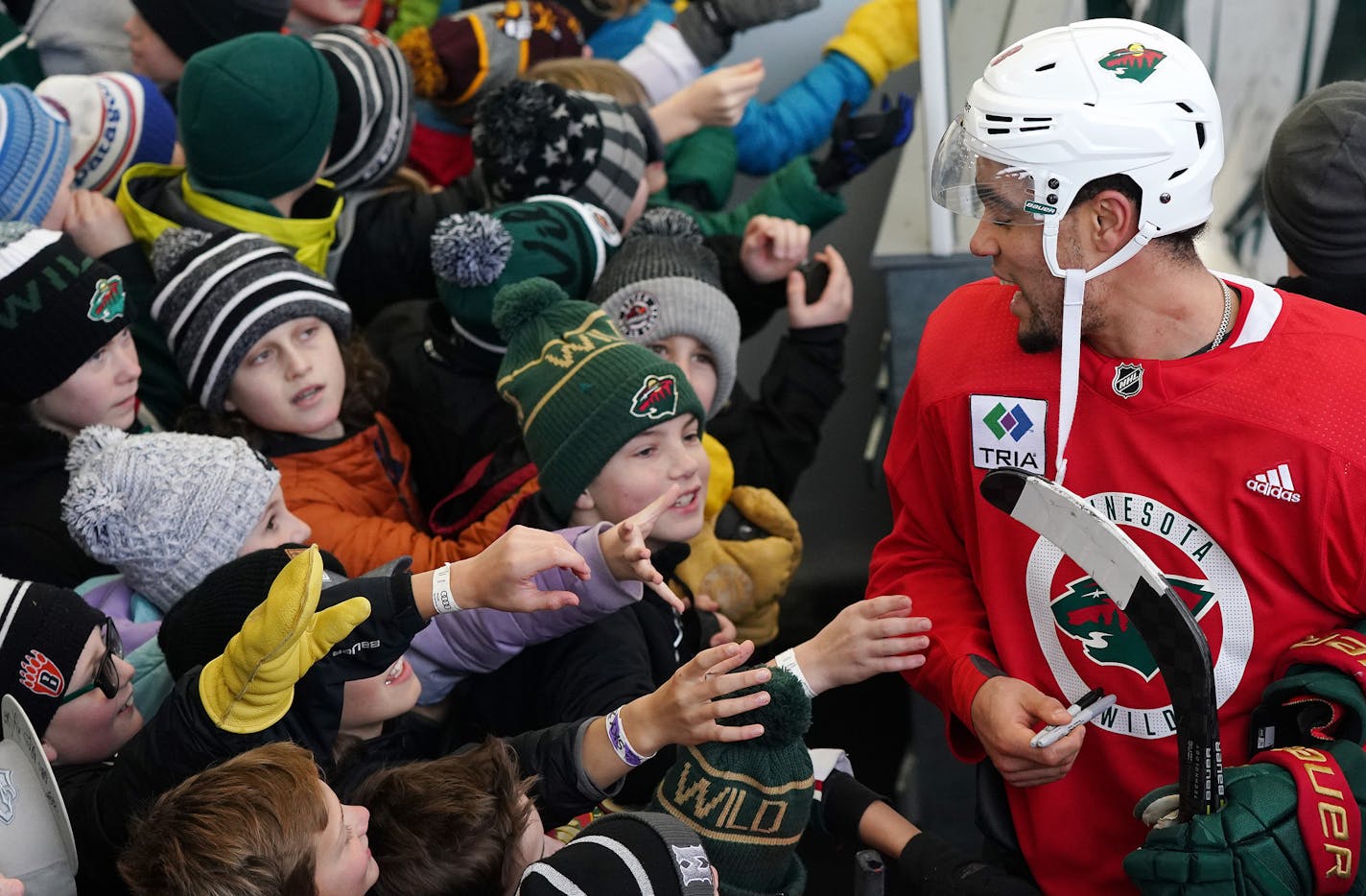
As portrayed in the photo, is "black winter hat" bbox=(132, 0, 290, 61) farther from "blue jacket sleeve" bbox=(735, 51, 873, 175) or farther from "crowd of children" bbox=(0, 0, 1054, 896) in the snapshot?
"blue jacket sleeve" bbox=(735, 51, 873, 175)

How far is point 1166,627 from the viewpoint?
58.5 inches

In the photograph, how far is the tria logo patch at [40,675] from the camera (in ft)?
5.73

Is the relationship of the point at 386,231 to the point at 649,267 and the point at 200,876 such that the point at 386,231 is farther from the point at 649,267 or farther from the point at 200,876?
the point at 200,876

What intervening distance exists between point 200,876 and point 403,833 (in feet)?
0.88

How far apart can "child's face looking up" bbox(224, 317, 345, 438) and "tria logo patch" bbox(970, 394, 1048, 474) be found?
1.24m

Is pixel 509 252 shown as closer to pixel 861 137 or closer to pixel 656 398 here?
pixel 656 398

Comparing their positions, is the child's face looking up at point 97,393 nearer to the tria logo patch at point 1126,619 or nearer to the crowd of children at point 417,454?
the crowd of children at point 417,454

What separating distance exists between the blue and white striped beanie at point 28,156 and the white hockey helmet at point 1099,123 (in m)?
1.73

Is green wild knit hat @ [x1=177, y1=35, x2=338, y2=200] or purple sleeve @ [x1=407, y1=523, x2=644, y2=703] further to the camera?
green wild knit hat @ [x1=177, y1=35, x2=338, y2=200]

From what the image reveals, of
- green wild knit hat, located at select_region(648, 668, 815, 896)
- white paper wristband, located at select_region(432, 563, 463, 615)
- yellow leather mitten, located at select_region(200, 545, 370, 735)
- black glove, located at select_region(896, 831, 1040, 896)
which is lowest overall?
black glove, located at select_region(896, 831, 1040, 896)

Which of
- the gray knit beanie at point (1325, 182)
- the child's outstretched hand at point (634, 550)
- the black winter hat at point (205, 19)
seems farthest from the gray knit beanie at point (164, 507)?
the gray knit beanie at point (1325, 182)

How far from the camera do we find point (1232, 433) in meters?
1.62

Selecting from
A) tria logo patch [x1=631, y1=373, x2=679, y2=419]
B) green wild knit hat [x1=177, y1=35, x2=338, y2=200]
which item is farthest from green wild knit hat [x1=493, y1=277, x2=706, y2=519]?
green wild knit hat [x1=177, y1=35, x2=338, y2=200]

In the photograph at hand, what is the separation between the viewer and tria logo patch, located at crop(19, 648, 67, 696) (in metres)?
1.75
